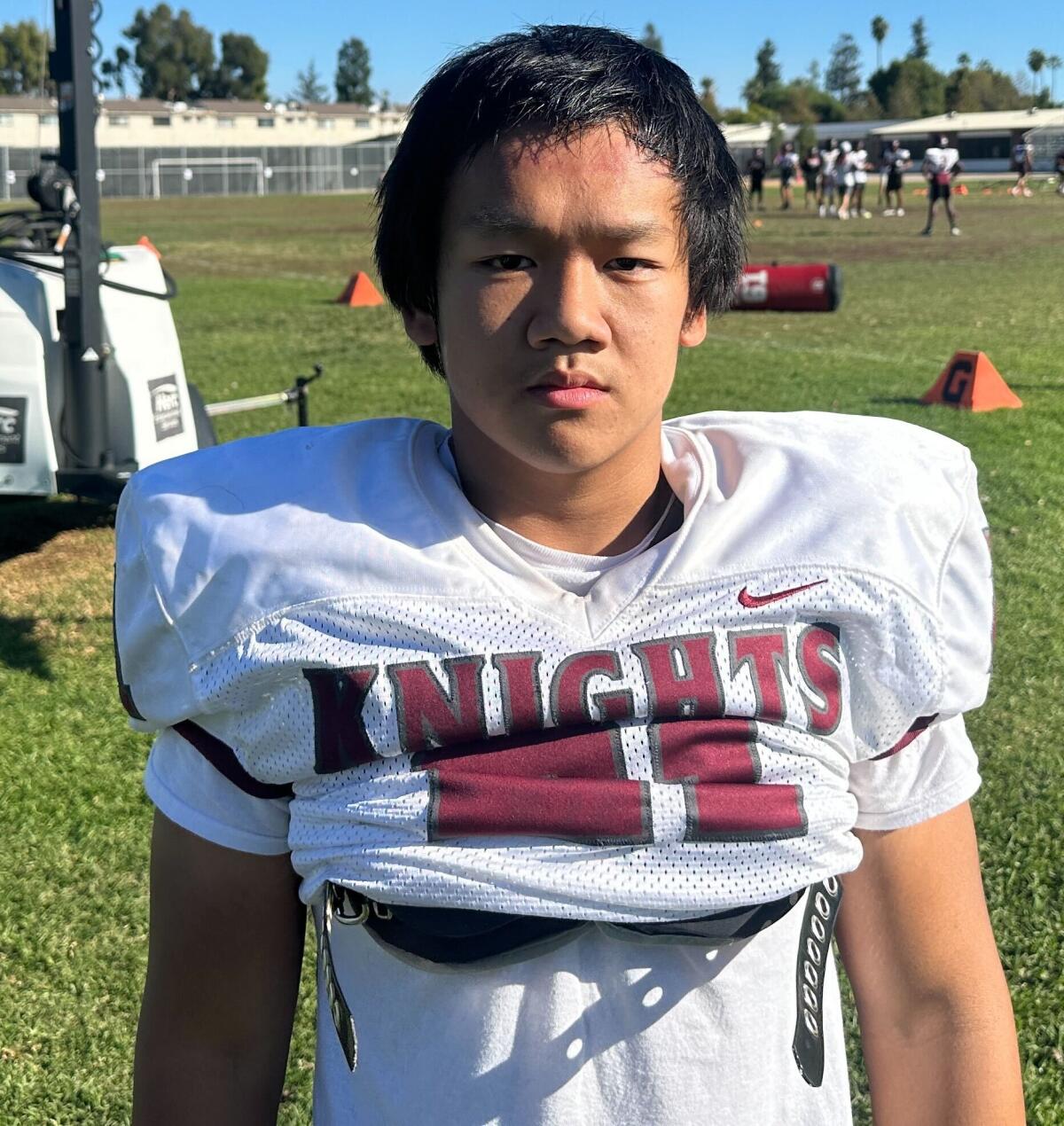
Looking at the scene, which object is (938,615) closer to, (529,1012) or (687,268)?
(687,268)

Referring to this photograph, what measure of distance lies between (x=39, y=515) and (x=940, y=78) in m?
112

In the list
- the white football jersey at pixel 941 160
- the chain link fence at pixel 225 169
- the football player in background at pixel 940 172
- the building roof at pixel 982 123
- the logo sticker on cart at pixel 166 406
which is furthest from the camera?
the building roof at pixel 982 123

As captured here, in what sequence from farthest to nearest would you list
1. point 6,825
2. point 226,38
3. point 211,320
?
point 226,38
point 211,320
point 6,825

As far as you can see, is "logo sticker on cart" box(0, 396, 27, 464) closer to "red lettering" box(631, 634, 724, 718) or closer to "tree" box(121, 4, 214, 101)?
"red lettering" box(631, 634, 724, 718)

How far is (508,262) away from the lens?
1166mm

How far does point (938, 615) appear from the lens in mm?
1223

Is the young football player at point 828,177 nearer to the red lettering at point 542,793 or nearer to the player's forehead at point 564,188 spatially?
the player's forehead at point 564,188

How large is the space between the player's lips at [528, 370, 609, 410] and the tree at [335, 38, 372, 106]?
402ft

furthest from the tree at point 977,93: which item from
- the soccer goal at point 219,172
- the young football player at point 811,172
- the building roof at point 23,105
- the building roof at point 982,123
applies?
the young football player at point 811,172

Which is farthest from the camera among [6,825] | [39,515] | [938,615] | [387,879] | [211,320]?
[211,320]

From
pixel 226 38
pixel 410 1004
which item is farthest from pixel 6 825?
pixel 226 38

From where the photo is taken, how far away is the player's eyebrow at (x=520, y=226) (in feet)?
3.77

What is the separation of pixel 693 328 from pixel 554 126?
0.27 m

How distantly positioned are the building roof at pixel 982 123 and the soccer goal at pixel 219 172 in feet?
113
